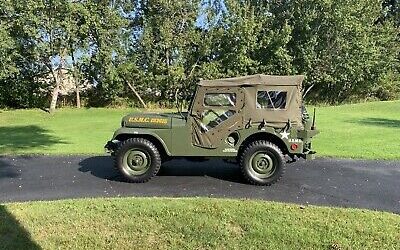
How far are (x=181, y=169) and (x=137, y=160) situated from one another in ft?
4.10

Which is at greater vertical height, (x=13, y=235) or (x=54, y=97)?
(x=54, y=97)

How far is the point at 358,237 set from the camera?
238 inches

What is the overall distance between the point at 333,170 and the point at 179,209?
4034mm

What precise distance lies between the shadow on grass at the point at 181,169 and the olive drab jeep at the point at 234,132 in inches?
19.5

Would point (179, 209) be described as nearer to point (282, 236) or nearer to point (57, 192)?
point (282, 236)

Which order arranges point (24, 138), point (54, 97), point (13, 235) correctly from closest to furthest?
point (13, 235)
point (24, 138)
point (54, 97)

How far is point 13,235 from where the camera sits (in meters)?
6.10

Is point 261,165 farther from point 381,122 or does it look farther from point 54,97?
point 54,97

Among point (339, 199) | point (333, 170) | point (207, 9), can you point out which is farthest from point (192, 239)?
point (207, 9)

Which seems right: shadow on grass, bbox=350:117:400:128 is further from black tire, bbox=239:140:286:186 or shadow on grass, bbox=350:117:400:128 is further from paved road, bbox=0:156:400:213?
black tire, bbox=239:140:286:186

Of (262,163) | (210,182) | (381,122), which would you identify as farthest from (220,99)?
(381,122)

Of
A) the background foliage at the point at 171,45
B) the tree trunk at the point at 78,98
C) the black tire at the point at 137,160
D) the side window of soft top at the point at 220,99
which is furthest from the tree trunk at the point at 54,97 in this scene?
the side window of soft top at the point at 220,99

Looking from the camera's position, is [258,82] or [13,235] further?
[258,82]

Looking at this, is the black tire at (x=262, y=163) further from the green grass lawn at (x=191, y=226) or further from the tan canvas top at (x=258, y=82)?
the green grass lawn at (x=191, y=226)
